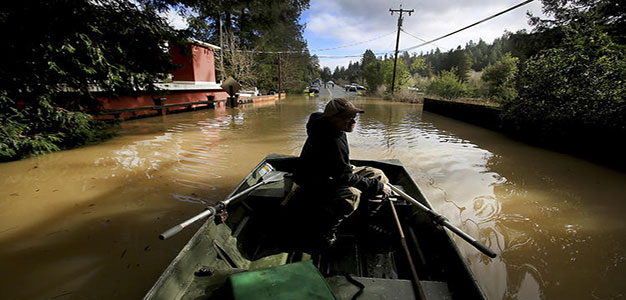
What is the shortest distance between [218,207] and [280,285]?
1.47 m

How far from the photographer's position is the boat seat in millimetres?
1928

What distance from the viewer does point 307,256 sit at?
9.48 ft

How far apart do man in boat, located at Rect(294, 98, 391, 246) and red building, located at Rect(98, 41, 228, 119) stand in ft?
42.5

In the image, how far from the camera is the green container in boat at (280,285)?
1.64 metres

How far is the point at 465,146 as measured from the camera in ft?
30.4

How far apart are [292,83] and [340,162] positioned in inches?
1794

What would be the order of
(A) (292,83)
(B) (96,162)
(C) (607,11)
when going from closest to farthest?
(B) (96,162)
(C) (607,11)
(A) (292,83)

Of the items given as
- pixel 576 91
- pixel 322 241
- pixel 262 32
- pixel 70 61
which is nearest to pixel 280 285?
pixel 322 241

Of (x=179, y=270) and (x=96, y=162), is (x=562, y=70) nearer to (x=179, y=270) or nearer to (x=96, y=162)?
(x=179, y=270)

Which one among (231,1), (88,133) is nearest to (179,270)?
(88,133)

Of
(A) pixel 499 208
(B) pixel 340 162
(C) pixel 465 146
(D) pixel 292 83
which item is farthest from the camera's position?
(D) pixel 292 83

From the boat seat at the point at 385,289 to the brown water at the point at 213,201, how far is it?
46.7 inches

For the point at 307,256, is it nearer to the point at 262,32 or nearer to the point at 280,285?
the point at 280,285

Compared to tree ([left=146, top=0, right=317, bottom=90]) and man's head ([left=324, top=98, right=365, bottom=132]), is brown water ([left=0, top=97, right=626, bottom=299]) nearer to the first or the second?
man's head ([left=324, top=98, right=365, bottom=132])
